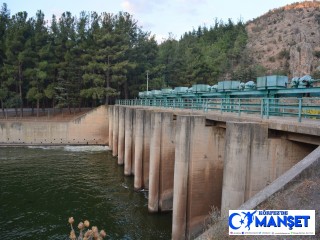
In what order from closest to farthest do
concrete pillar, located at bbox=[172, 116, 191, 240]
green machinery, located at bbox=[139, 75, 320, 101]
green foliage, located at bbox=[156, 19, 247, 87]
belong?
green machinery, located at bbox=[139, 75, 320, 101] → concrete pillar, located at bbox=[172, 116, 191, 240] → green foliage, located at bbox=[156, 19, 247, 87]

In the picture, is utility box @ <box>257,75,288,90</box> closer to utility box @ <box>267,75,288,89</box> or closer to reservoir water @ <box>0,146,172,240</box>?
utility box @ <box>267,75,288,89</box>

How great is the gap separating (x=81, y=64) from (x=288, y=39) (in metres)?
68.8

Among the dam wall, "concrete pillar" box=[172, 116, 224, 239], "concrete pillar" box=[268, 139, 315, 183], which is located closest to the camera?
"concrete pillar" box=[268, 139, 315, 183]

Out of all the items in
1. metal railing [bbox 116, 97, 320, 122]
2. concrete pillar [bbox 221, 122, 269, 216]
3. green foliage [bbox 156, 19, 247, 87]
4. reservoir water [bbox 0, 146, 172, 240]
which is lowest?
reservoir water [bbox 0, 146, 172, 240]

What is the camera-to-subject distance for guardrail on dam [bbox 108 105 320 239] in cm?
1007

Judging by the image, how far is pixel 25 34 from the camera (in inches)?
2254

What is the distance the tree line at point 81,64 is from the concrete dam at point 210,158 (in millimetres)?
29254

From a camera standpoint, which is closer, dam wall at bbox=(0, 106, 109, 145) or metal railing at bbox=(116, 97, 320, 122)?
metal railing at bbox=(116, 97, 320, 122)

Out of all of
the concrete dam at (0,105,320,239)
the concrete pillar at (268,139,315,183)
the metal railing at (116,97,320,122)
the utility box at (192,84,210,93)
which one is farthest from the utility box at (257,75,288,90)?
the utility box at (192,84,210,93)

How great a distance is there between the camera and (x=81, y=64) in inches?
2167

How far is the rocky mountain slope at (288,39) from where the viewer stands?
75.7 metres

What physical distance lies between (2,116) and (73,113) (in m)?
11.9

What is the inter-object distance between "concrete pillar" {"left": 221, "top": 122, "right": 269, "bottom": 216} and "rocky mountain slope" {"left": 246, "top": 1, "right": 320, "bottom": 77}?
2597 inches

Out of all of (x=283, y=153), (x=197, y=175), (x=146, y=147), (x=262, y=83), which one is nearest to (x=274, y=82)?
(x=262, y=83)
